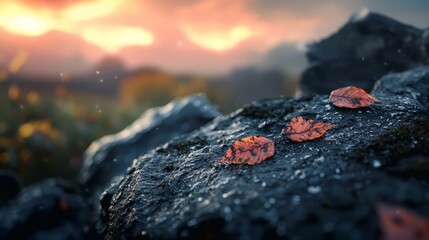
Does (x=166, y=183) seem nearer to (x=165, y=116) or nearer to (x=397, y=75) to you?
(x=397, y=75)

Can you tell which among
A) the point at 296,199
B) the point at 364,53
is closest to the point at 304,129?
the point at 296,199

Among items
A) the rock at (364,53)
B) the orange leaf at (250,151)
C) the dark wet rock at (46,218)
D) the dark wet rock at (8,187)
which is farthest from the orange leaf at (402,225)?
the dark wet rock at (8,187)

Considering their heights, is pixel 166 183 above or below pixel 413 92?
above

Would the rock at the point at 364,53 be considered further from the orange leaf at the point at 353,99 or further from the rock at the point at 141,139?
the orange leaf at the point at 353,99

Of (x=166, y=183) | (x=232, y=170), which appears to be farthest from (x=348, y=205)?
(x=166, y=183)

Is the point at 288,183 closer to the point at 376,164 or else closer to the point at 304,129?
the point at 376,164

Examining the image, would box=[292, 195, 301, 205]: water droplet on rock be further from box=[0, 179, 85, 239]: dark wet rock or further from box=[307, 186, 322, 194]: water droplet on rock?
box=[0, 179, 85, 239]: dark wet rock
